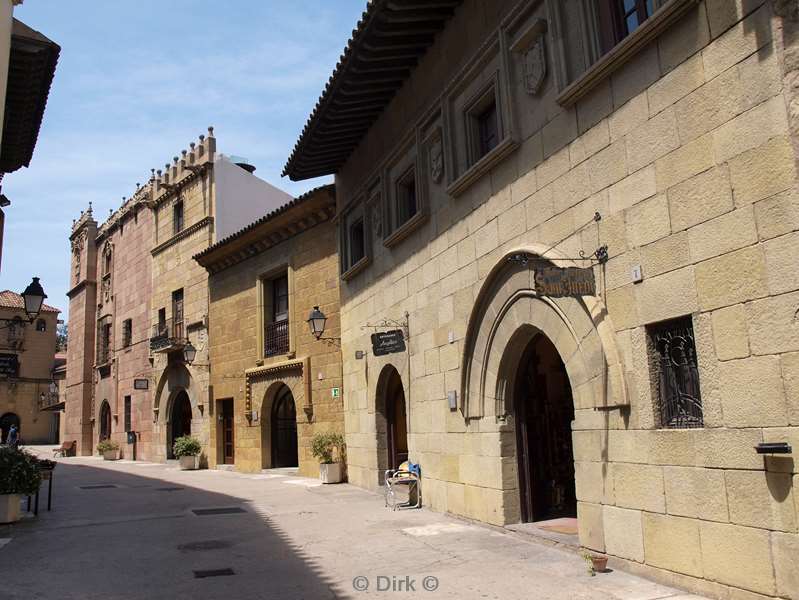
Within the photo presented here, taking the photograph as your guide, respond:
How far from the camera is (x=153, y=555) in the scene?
26.0 ft

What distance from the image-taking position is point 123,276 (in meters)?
28.7

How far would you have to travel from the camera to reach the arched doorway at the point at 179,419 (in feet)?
78.7

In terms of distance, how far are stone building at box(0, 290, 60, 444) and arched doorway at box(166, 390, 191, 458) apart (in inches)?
1032

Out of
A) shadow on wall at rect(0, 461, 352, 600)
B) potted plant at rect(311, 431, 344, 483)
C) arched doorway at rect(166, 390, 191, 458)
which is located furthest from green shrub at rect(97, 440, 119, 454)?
shadow on wall at rect(0, 461, 352, 600)

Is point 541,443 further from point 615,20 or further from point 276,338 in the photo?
point 276,338

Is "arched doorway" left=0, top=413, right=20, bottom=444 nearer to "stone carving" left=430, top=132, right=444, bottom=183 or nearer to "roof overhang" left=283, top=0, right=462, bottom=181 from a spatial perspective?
"roof overhang" left=283, top=0, right=462, bottom=181

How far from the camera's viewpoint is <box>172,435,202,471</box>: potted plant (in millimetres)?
20781

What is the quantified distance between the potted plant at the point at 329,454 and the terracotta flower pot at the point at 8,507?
6.24m

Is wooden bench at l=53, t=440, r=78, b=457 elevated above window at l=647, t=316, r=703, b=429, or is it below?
below

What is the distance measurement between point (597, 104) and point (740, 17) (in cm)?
174

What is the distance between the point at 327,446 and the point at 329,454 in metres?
0.22

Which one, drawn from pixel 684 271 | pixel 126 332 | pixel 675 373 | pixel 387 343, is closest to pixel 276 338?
pixel 387 343

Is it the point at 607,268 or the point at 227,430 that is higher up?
the point at 607,268

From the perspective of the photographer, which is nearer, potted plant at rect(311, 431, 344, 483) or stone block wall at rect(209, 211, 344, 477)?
potted plant at rect(311, 431, 344, 483)
